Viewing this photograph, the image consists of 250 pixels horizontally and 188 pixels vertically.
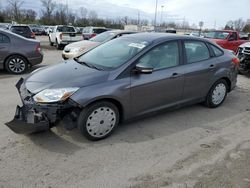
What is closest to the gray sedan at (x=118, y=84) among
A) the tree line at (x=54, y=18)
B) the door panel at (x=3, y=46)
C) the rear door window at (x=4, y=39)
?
the door panel at (x=3, y=46)

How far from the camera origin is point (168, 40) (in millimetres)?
4355

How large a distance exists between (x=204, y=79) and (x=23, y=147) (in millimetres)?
3463

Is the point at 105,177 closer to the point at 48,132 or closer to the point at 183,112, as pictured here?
the point at 48,132

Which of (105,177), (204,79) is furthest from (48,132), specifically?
(204,79)

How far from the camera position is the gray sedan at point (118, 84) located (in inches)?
133

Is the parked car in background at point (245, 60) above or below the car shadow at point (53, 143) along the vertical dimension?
above

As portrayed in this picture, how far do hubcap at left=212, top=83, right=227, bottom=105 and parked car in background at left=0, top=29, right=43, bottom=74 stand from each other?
596 centimetres

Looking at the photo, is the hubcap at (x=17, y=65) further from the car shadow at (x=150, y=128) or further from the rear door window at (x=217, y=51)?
the rear door window at (x=217, y=51)

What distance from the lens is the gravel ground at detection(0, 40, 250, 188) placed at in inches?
112

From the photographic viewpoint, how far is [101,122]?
3.66m

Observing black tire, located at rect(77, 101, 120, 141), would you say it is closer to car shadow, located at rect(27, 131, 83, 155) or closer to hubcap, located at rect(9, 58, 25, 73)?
car shadow, located at rect(27, 131, 83, 155)

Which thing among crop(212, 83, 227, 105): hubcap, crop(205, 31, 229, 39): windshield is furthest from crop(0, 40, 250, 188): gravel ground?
crop(205, 31, 229, 39): windshield

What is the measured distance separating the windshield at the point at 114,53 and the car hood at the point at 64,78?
279 mm

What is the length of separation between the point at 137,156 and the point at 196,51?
8.30 ft
